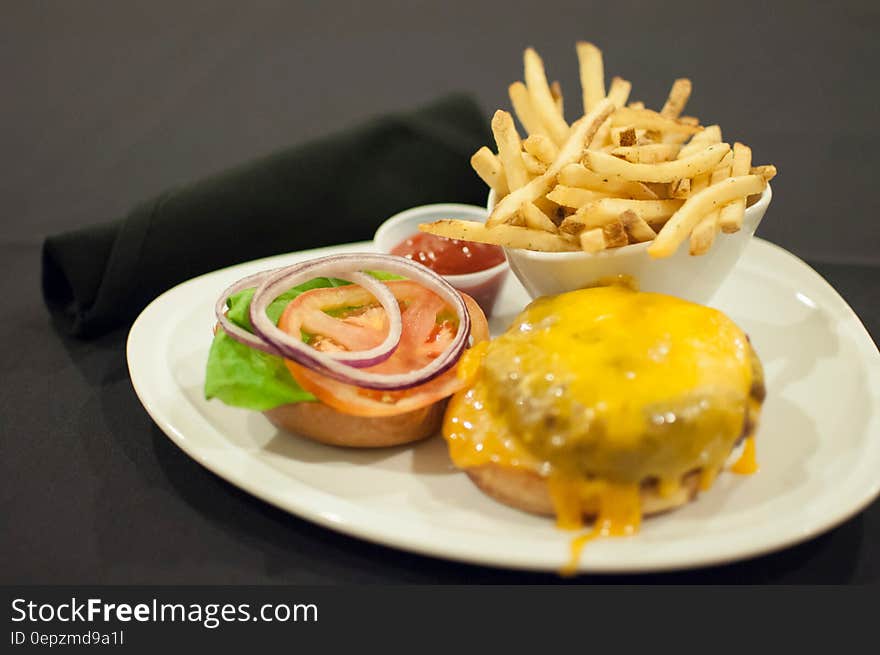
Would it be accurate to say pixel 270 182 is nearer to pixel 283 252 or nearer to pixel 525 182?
pixel 283 252

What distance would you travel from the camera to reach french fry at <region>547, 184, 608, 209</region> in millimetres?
2477

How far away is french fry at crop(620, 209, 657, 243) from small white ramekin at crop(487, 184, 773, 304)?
3cm

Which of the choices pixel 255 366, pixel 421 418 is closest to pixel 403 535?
pixel 421 418

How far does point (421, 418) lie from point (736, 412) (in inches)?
31.2

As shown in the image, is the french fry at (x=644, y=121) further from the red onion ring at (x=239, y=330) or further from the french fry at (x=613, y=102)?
the red onion ring at (x=239, y=330)

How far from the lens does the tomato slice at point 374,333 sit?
7.55 feet

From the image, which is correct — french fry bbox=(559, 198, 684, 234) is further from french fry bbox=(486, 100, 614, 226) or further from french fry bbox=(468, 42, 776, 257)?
french fry bbox=(486, 100, 614, 226)

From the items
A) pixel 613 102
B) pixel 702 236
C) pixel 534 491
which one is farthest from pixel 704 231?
pixel 534 491

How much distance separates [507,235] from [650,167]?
43 centimetres

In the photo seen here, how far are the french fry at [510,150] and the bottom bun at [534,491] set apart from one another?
91cm

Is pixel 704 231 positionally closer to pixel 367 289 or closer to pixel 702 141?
pixel 702 141

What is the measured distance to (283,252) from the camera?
3738mm

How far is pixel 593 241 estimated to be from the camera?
2361 millimetres

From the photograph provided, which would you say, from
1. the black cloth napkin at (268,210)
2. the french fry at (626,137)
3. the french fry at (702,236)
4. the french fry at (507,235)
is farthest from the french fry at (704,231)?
the black cloth napkin at (268,210)
